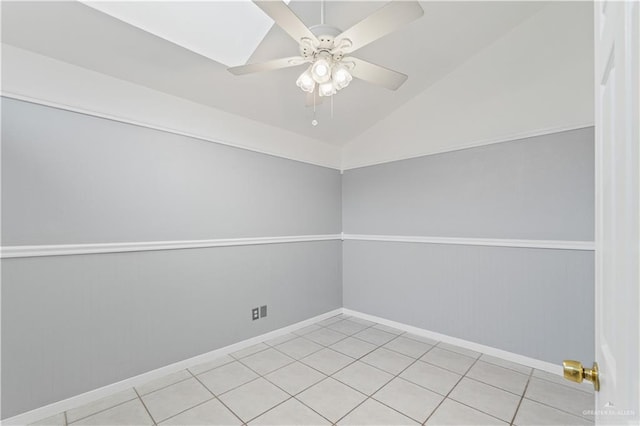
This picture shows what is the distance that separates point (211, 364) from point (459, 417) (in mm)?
1951

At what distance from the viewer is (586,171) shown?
7.25 feet

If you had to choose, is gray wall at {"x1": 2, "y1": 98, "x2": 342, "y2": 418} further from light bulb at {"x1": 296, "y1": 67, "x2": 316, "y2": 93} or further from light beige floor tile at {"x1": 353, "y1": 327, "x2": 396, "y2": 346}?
light bulb at {"x1": 296, "y1": 67, "x2": 316, "y2": 93}

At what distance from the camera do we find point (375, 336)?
10.2 feet

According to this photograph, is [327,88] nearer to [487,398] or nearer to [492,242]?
[492,242]

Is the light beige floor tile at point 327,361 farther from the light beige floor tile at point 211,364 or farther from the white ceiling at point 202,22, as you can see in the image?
the white ceiling at point 202,22

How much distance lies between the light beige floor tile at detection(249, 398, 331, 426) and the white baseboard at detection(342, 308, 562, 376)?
167cm

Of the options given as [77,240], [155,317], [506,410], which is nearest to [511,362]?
[506,410]

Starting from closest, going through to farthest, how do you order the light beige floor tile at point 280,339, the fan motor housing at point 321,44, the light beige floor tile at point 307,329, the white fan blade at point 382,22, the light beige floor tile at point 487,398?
the white fan blade at point 382,22 → the fan motor housing at point 321,44 → the light beige floor tile at point 487,398 → the light beige floor tile at point 280,339 → the light beige floor tile at point 307,329

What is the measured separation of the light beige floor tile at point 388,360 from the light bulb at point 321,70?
2284mm

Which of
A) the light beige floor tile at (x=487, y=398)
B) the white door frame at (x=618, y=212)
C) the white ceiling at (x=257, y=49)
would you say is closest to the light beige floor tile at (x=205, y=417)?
the light beige floor tile at (x=487, y=398)

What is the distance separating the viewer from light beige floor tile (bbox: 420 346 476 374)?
2.42 m

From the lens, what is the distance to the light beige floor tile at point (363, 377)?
215cm

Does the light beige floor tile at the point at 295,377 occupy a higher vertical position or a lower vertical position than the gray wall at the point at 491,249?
lower

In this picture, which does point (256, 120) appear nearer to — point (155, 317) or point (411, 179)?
point (411, 179)
